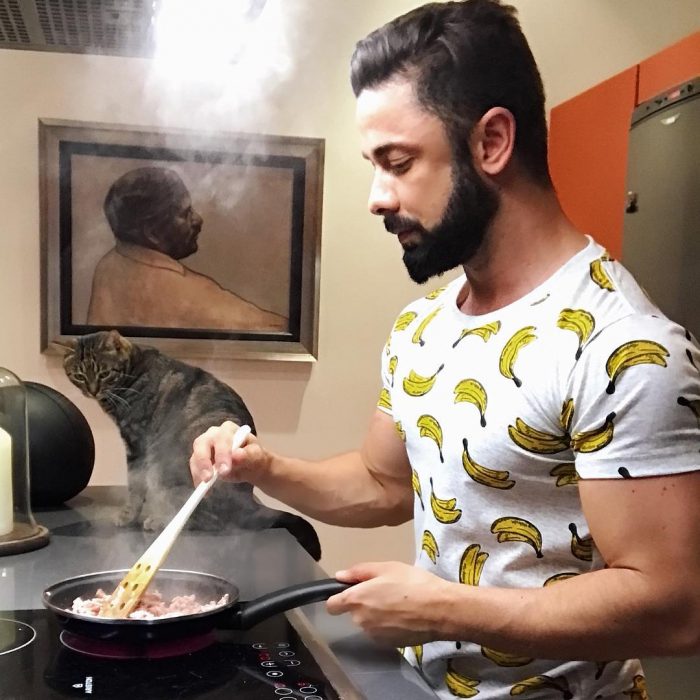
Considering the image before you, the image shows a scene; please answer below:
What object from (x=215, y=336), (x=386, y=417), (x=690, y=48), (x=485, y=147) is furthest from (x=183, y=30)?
(x=215, y=336)

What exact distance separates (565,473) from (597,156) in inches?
54.6

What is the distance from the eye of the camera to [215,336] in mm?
2275

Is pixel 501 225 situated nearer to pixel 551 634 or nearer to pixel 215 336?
pixel 551 634

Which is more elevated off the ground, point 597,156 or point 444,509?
point 597,156

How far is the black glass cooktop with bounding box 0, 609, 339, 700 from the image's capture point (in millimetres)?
670

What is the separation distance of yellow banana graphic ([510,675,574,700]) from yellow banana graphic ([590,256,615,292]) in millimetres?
398

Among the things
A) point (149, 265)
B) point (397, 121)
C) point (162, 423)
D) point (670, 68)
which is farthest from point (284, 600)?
point (149, 265)

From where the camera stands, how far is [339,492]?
1143mm

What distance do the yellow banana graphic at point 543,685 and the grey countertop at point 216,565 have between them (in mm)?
149

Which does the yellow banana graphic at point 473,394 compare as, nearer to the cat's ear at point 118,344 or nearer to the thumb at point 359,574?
the thumb at point 359,574

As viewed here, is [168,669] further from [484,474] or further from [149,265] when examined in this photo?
[149,265]

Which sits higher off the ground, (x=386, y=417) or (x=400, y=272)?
(x=400, y=272)

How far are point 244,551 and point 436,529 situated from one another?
34cm

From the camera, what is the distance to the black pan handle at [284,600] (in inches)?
30.3
